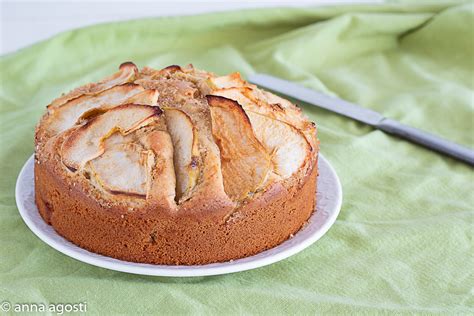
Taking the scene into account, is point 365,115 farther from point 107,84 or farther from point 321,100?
point 107,84

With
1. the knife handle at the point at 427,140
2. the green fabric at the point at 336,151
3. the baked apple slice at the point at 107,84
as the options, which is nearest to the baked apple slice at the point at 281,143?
the green fabric at the point at 336,151

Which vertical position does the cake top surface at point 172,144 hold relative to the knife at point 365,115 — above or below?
above

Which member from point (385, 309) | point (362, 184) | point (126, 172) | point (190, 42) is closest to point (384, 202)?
point (362, 184)

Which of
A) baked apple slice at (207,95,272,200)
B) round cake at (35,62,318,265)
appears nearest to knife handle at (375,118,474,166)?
round cake at (35,62,318,265)

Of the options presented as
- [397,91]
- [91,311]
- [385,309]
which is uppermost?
[91,311]

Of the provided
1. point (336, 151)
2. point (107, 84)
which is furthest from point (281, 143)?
point (336, 151)

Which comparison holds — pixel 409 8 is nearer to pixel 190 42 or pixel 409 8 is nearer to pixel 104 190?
pixel 190 42

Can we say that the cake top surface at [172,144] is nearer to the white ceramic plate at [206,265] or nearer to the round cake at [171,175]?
the round cake at [171,175]
